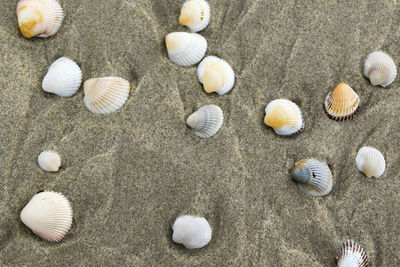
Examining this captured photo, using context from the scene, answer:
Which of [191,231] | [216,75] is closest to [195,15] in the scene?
[216,75]

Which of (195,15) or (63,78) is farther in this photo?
(195,15)

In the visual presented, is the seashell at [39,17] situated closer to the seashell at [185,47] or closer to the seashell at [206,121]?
the seashell at [185,47]

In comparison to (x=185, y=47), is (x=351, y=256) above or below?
below

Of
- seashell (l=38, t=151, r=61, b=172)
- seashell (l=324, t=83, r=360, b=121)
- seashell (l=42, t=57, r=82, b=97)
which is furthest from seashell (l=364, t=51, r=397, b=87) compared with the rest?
seashell (l=38, t=151, r=61, b=172)

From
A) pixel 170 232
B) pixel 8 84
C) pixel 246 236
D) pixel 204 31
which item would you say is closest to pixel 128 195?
pixel 170 232

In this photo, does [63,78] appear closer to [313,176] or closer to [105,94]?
[105,94]

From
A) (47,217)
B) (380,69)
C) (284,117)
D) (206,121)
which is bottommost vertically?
(47,217)

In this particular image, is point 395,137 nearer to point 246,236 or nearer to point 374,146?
point 374,146

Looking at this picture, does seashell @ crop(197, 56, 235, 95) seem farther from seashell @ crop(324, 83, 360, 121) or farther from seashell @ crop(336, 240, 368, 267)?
seashell @ crop(336, 240, 368, 267)
